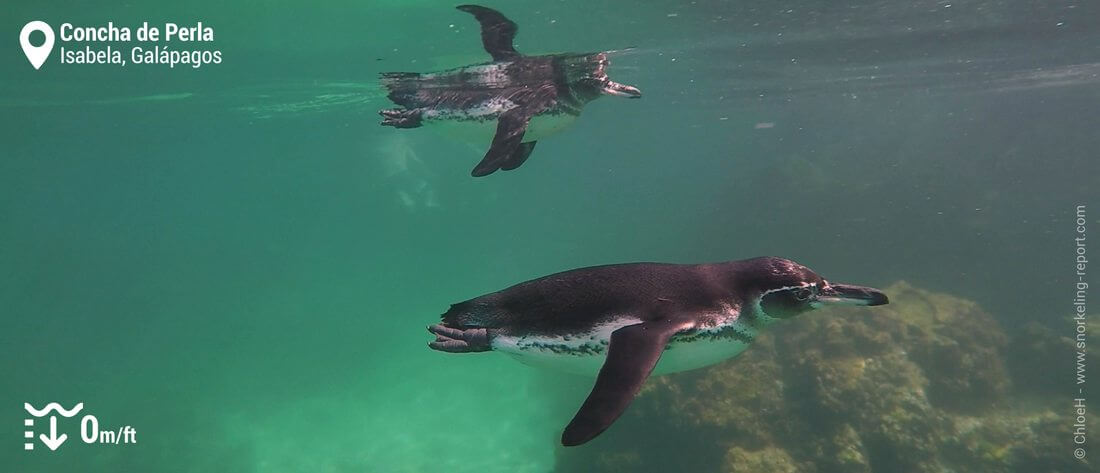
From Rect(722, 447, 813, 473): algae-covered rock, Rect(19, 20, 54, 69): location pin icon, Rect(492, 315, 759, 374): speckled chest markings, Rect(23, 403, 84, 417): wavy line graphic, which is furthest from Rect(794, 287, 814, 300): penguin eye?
Rect(23, 403, 84, 417): wavy line graphic

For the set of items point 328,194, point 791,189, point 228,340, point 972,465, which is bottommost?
point 972,465

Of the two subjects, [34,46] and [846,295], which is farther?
[34,46]

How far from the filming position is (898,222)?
20609mm

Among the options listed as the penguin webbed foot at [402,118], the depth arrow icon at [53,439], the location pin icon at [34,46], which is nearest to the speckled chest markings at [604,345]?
the penguin webbed foot at [402,118]

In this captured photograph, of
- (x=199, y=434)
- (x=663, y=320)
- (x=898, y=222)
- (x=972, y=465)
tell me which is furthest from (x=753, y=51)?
(x=199, y=434)

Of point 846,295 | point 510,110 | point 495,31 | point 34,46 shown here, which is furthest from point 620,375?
point 34,46

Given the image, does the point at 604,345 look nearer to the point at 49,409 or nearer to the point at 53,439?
the point at 53,439

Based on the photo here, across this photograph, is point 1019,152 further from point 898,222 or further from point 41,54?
point 41,54

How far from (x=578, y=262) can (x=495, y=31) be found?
21.0 metres

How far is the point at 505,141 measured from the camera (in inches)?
231

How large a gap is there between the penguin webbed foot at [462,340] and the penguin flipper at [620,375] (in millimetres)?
770

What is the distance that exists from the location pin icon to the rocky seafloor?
13.5m

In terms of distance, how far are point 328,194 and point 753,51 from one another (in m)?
48.0

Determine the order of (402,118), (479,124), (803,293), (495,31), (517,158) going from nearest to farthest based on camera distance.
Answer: (803,293), (517,158), (479,124), (402,118), (495,31)
